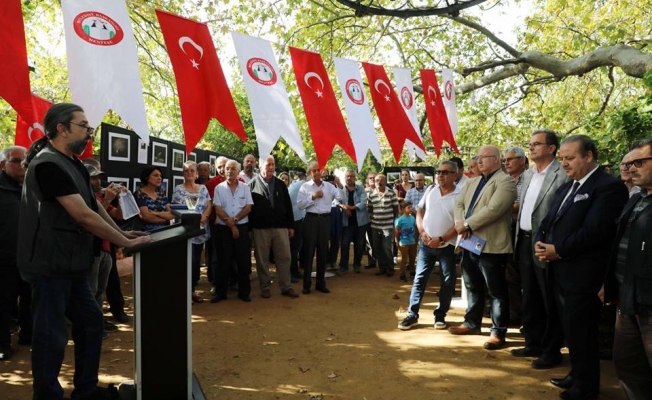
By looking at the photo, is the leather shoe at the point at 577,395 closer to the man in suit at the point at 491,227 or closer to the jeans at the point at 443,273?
the man in suit at the point at 491,227

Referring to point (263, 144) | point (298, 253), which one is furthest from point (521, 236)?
point (298, 253)

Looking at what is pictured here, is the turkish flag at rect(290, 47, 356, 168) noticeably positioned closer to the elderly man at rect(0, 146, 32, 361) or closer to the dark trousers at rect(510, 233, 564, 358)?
the dark trousers at rect(510, 233, 564, 358)

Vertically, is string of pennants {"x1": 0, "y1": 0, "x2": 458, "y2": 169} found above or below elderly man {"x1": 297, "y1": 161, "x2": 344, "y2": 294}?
above

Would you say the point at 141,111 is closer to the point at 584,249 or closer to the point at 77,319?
the point at 77,319

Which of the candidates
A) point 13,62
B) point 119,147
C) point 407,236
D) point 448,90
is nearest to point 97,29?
point 13,62

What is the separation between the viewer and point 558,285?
11.1 ft

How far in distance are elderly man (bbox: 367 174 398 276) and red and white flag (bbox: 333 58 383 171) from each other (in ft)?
7.57

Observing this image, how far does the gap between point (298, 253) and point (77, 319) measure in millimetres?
5768

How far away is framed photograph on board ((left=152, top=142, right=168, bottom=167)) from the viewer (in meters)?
6.38

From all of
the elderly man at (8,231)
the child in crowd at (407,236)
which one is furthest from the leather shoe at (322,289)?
the elderly man at (8,231)

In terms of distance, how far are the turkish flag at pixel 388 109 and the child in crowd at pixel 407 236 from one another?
72.0 inches

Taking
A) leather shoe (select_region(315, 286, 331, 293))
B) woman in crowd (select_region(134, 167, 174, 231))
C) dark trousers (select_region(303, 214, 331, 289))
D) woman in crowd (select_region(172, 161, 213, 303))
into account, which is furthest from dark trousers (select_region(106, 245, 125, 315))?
leather shoe (select_region(315, 286, 331, 293))

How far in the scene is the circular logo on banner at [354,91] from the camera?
600cm

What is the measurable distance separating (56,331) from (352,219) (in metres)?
6.17
